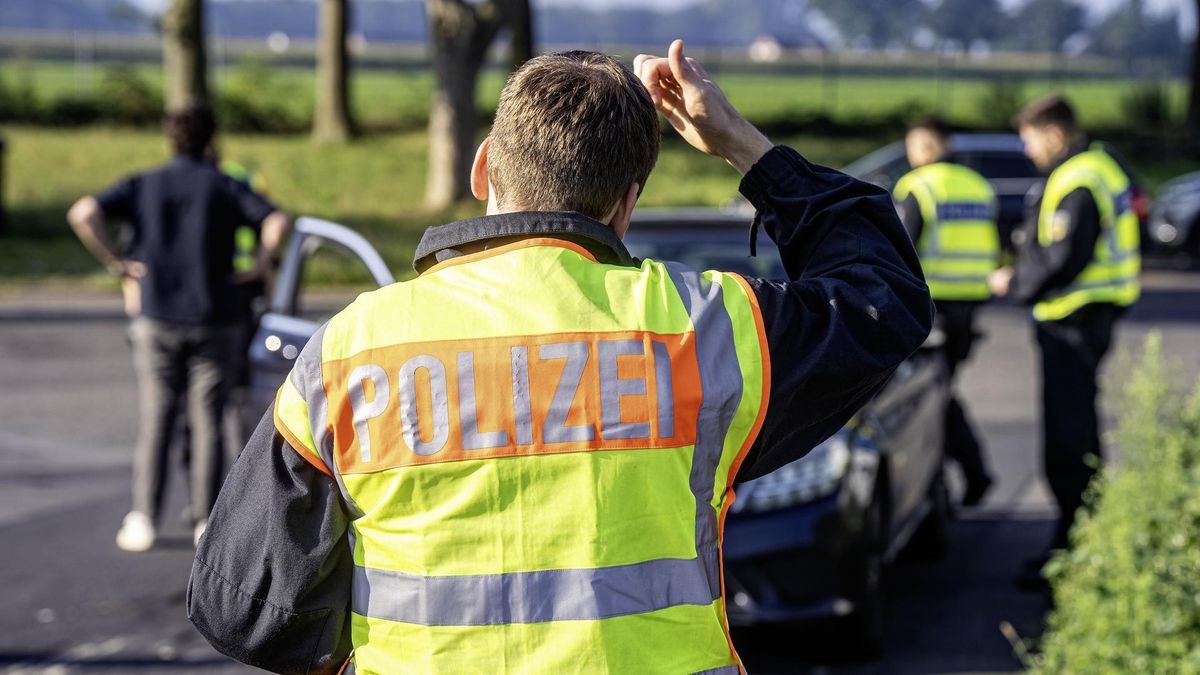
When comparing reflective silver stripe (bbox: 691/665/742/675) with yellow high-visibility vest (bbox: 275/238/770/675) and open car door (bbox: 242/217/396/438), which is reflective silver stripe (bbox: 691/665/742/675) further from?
open car door (bbox: 242/217/396/438)

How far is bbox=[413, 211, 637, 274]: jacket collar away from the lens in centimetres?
200

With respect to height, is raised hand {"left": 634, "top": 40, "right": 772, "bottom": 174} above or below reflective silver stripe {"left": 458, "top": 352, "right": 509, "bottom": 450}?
above

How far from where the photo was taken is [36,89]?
27.4 m

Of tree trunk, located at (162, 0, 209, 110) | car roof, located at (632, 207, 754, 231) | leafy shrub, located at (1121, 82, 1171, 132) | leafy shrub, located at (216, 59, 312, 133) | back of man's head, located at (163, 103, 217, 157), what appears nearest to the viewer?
back of man's head, located at (163, 103, 217, 157)

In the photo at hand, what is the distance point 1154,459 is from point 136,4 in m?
20.5

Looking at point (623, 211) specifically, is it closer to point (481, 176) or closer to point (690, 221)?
point (481, 176)

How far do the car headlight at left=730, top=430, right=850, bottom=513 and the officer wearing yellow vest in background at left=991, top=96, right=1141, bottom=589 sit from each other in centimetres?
144

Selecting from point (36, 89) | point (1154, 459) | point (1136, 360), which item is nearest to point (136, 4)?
point (36, 89)

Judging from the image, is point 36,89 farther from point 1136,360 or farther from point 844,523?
point 844,523

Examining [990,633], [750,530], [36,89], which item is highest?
[36,89]

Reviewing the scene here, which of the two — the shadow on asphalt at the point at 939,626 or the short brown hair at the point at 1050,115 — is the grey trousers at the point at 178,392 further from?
the short brown hair at the point at 1050,115

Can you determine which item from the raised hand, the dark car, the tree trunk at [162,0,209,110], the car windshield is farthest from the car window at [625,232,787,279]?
the tree trunk at [162,0,209,110]

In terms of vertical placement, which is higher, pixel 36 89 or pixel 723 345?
pixel 36 89

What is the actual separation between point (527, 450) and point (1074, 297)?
15.9ft
